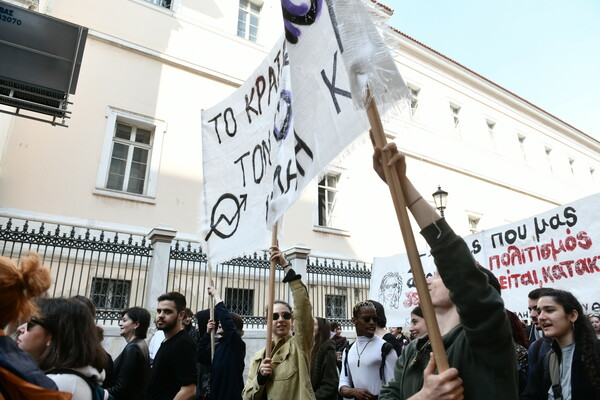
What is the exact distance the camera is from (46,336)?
2.25 meters

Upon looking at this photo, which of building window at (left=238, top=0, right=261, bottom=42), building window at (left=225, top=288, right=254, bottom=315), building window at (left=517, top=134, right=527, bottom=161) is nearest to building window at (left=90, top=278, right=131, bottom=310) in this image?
building window at (left=225, top=288, right=254, bottom=315)

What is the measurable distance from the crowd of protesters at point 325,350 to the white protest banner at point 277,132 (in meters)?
0.53

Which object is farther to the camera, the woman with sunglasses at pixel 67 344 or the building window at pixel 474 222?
the building window at pixel 474 222

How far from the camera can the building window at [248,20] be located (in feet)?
48.1

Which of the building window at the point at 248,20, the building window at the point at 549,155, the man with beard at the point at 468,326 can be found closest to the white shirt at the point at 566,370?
the man with beard at the point at 468,326

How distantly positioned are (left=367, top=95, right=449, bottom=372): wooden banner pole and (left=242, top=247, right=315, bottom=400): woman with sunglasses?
6.03 ft

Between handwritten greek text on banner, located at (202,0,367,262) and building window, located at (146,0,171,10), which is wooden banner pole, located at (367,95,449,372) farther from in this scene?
building window, located at (146,0,171,10)

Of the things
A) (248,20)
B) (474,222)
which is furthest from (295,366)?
(474,222)

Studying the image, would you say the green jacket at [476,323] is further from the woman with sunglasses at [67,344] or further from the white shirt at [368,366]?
the white shirt at [368,366]

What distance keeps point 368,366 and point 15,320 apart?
130 inches

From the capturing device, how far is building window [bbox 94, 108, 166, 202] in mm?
11055

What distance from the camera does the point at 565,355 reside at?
9.94ft

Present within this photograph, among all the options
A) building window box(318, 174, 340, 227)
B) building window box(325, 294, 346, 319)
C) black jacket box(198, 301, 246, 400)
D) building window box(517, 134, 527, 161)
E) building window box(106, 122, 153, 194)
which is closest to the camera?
black jacket box(198, 301, 246, 400)

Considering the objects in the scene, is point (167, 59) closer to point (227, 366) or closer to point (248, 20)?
point (248, 20)
